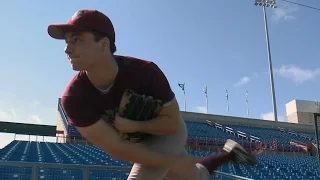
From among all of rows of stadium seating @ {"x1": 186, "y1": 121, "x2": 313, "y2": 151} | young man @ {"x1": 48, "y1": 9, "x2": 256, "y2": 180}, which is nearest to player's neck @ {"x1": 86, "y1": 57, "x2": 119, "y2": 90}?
young man @ {"x1": 48, "y1": 9, "x2": 256, "y2": 180}

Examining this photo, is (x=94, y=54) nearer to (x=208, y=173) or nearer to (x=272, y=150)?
(x=208, y=173)

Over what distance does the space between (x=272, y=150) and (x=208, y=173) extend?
16.9m

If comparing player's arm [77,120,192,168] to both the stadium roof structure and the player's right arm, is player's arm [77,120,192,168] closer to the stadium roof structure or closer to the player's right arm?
the player's right arm

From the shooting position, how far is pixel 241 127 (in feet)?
68.5

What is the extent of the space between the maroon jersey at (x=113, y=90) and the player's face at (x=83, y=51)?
0.35 feet

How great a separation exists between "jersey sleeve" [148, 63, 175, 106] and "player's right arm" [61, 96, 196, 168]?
0.23m

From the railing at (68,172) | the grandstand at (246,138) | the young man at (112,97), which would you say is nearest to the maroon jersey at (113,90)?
the young man at (112,97)

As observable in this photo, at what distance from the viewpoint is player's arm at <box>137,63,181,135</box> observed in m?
1.59

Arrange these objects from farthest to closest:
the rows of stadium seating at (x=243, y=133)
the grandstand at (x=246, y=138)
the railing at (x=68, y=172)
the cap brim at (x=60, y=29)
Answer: the rows of stadium seating at (x=243, y=133), the grandstand at (x=246, y=138), the railing at (x=68, y=172), the cap brim at (x=60, y=29)

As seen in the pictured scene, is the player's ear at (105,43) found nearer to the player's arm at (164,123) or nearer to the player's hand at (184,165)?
the player's arm at (164,123)

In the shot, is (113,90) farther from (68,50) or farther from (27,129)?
(27,129)

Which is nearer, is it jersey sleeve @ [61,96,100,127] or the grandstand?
jersey sleeve @ [61,96,100,127]

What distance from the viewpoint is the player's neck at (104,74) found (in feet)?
5.11

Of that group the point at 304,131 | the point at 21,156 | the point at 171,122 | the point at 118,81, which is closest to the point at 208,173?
the point at 171,122
